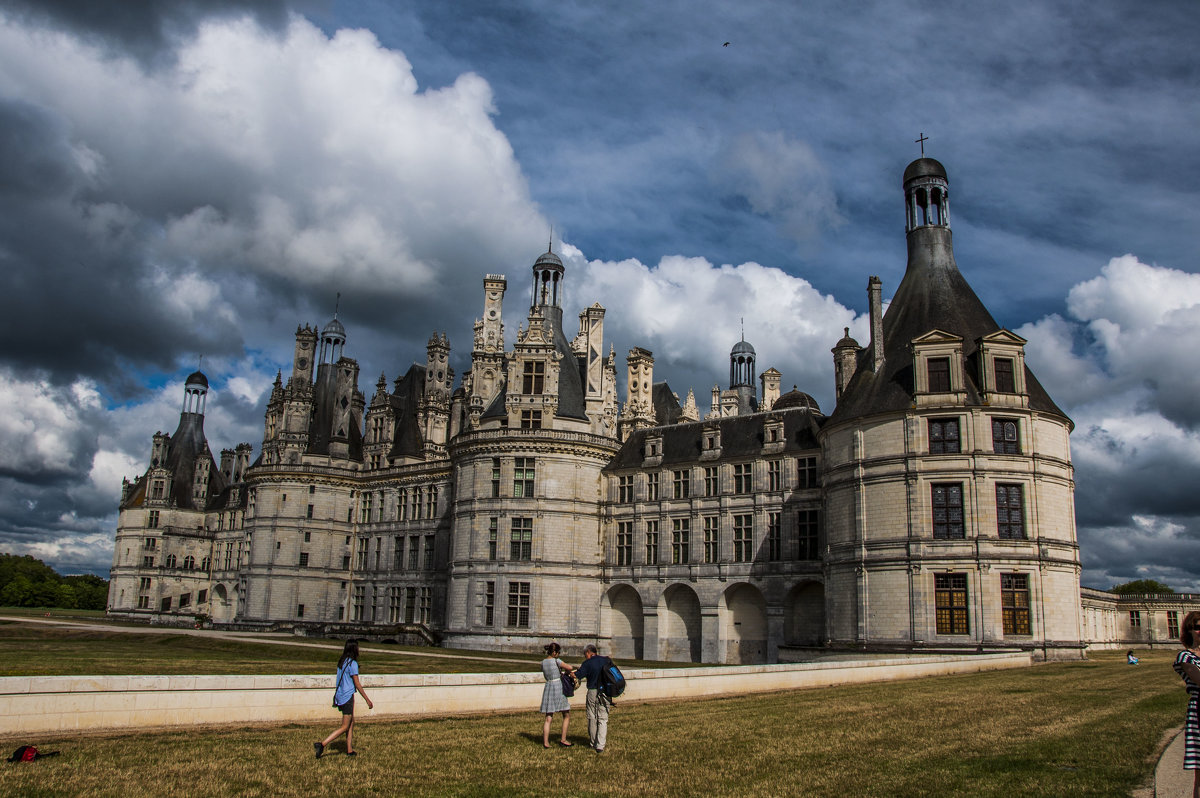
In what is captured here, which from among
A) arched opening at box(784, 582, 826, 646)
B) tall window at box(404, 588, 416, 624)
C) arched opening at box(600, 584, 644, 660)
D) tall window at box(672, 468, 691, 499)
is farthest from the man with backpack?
tall window at box(404, 588, 416, 624)

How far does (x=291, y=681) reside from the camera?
18453mm

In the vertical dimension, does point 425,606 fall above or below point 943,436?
below

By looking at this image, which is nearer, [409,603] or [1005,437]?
[1005,437]

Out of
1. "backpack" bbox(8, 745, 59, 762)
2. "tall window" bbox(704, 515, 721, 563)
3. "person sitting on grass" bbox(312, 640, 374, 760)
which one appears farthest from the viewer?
"tall window" bbox(704, 515, 721, 563)

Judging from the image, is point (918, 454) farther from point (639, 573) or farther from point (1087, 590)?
point (1087, 590)

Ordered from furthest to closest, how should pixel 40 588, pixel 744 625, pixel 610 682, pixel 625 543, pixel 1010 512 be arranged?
pixel 40 588 → pixel 625 543 → pixel 744 625 → pixel 1010 512 → pixel 610 682

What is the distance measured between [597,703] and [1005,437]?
97.3 feet

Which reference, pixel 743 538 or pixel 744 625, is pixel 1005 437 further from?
pixel 744 625

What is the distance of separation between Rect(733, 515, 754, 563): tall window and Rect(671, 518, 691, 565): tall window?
303cm

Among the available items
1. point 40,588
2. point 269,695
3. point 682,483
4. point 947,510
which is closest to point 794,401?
point 682,483

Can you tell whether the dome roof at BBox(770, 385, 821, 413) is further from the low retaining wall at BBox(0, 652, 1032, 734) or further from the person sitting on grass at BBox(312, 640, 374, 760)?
the person sitting on grass at BBox(312, 640, 374, 760)

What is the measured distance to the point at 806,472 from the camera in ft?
153

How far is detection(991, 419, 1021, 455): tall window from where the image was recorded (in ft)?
126

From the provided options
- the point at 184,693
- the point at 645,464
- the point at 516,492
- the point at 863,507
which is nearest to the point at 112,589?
the point at 516,492
